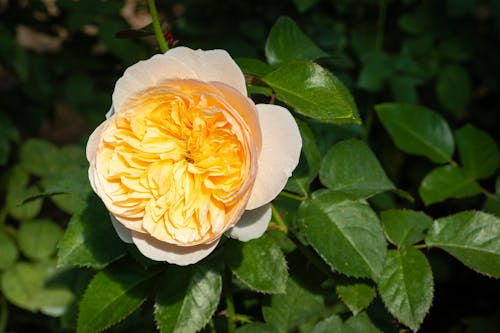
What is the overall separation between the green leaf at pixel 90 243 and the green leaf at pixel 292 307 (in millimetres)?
251

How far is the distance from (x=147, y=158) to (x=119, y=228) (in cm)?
10

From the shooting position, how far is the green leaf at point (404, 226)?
94cm

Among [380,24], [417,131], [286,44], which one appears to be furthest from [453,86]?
[286,44]

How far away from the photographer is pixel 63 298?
1.57 metres

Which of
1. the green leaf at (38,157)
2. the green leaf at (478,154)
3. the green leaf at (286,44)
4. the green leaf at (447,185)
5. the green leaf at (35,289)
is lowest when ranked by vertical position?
the green leaf at (35,289)

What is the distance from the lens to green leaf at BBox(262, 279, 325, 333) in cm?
98

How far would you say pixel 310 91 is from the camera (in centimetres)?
83

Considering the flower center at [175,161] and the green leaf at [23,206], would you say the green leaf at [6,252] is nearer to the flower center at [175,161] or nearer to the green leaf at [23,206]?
the green leaf at [23,206]

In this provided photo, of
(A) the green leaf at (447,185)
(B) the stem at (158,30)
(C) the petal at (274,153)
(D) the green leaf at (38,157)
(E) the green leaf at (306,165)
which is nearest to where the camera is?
(C) the petal at (274,153)

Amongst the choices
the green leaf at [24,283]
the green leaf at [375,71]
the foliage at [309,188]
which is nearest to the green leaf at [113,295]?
the foliage at [309,188]

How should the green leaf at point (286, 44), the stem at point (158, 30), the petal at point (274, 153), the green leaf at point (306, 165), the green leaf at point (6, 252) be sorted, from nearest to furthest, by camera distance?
the petal at point (274, 153), the stem at point (158, 30), the green leaf at point (306, 165), the green leaf at point (286, 44), the green leaf at point (6, 252)

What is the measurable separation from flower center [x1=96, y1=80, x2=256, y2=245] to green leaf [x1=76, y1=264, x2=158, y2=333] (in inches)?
8.2

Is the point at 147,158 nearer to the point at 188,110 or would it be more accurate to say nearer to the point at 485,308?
the point at 188,110

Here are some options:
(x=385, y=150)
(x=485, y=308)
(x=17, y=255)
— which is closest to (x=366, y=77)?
(x=385, y=150)
